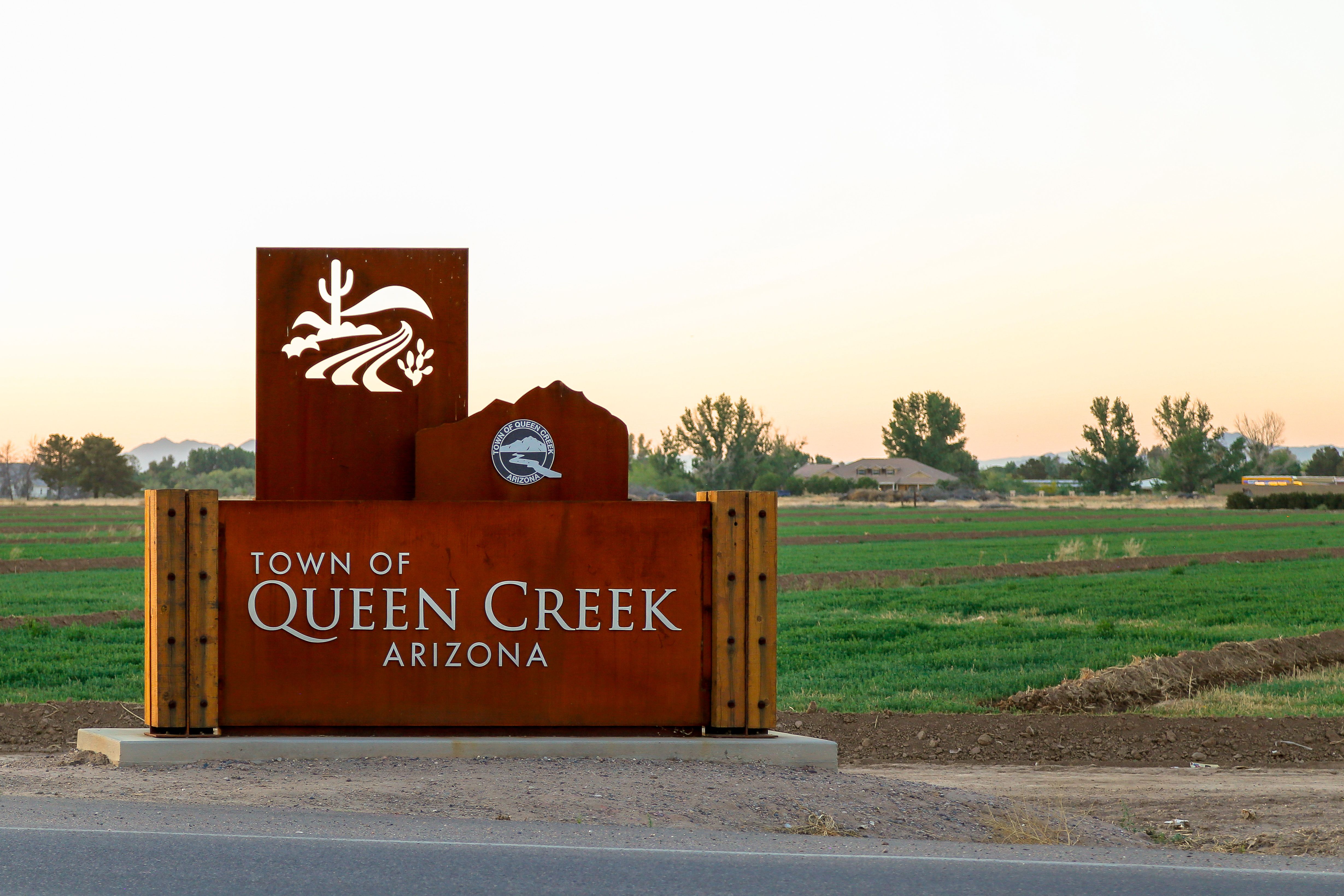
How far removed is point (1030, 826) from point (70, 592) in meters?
25.6

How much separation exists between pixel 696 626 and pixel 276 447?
3622mm

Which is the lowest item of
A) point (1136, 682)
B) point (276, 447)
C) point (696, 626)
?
point (1136, 682)

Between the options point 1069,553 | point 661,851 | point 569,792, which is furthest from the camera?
point 1069,553

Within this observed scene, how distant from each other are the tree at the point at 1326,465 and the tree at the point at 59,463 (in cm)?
15419

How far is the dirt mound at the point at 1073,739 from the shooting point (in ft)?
39.8

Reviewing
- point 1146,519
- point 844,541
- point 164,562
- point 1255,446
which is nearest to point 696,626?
point 164,562

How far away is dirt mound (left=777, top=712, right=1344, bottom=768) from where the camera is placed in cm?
1212

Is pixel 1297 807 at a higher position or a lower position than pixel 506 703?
lower

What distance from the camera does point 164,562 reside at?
30.8ft

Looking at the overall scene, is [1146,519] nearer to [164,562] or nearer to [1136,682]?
[1136,682]

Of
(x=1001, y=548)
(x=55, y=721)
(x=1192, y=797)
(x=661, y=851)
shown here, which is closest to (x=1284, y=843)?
(x=1192, y=797)

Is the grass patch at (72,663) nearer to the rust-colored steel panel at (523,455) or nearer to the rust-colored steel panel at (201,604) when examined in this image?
the rust-colored steel panel at (201,604)

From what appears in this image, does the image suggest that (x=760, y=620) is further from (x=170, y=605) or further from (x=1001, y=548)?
(x=1001, y=548)

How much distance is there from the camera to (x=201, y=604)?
31.0ft
